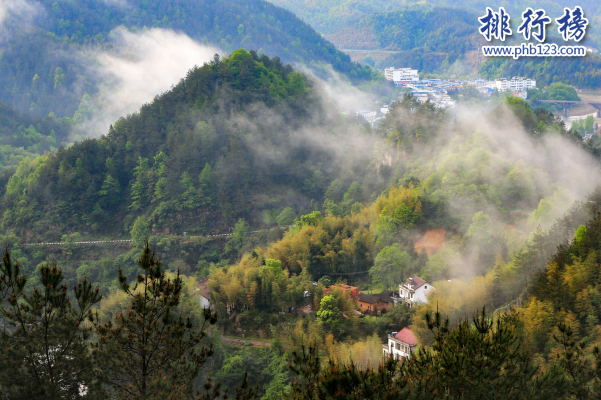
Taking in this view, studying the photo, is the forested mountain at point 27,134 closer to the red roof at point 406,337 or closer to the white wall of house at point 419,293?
the white wall of house at point 419,293

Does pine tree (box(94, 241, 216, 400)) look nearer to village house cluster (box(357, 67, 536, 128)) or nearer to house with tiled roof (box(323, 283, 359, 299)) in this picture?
house with tiled roof (box(323, 283, 359, 299))

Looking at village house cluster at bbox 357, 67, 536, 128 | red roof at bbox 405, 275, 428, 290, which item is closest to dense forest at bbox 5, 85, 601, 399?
red roof at bbox 405, 275, 428, 290

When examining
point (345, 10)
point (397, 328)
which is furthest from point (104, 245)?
point (345, 10)

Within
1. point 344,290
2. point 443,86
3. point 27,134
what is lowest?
point 344,290

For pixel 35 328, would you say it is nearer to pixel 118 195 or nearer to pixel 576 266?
pixel 576 266

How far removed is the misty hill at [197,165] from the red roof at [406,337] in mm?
25171

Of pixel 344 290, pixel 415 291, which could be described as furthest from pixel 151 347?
pixel 415 291

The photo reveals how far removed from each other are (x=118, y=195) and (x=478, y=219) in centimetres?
3042

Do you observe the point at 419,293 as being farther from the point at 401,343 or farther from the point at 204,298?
the point at 204,298

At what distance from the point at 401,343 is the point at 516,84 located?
90833 millimetres

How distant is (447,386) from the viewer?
10172 millimetres

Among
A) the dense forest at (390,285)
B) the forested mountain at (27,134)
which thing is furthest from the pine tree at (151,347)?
the forested mountain at (27,134)

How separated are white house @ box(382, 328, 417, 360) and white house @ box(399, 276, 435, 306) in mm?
4523

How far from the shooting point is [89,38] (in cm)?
10275
